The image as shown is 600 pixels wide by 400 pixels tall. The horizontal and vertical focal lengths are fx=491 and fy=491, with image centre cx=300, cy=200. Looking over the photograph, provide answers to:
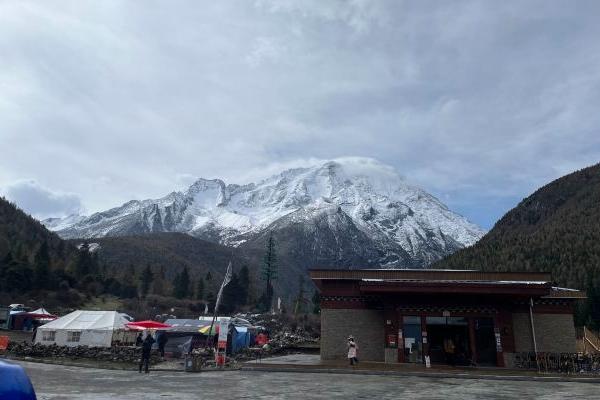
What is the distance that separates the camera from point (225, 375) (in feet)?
68.4

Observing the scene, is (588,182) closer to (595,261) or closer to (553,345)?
(595,261)

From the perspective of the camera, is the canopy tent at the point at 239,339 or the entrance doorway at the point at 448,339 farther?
the canopy tent at the point at 239,339

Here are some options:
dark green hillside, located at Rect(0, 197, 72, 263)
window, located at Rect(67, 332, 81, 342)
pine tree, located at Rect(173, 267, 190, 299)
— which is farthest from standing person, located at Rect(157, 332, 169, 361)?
pine tree, located at Rect(173, 267, 190, 299)

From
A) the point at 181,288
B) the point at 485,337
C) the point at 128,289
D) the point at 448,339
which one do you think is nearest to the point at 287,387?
the point at 448,339

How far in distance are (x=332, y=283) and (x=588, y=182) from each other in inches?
5167

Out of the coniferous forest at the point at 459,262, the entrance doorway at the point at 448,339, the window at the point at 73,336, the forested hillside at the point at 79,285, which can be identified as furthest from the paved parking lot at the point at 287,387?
the coniferous forest at the point at 459,262

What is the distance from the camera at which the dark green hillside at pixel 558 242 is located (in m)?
64.0

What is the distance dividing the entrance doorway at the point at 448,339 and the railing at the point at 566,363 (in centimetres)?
322

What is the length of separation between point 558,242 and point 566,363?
211 ft

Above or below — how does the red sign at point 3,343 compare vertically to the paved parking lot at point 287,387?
above

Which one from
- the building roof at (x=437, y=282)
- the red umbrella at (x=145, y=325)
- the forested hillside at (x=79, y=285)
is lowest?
the red umbrella at (x=145, y=325)

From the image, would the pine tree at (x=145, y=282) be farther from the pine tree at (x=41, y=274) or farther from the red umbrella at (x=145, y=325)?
the red umbrella at (x=145, y=325)

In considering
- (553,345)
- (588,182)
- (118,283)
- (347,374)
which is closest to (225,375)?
(347,374)

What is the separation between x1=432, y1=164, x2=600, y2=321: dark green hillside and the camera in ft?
210
